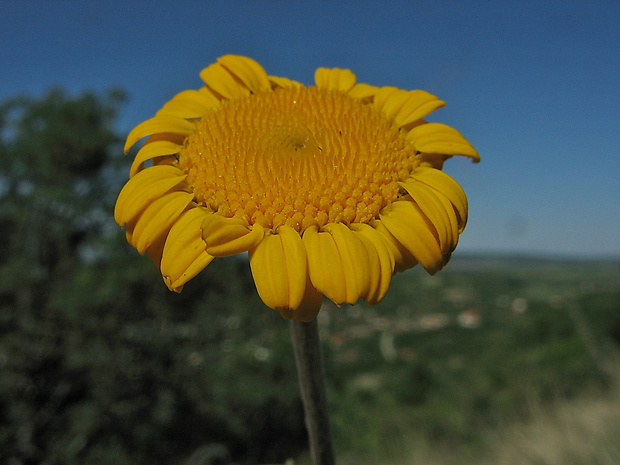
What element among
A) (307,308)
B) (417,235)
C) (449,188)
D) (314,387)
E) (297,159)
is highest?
(297,159)

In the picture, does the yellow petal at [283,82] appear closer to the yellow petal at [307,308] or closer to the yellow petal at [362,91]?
the yellow petal at [362,91]

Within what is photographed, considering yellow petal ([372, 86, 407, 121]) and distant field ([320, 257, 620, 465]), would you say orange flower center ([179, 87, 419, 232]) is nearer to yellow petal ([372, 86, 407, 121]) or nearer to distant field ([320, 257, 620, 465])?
yellow petal ([372, 86, 407, 121])

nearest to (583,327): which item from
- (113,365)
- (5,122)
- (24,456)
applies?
(113,365)

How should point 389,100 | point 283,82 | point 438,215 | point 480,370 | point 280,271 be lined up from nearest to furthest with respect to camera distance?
point 280,271 → point 438,215 → point 389,100 → point 283,82 → point 480,370

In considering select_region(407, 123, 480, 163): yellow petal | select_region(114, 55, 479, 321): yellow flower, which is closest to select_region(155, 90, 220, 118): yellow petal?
Answer: select_region(114, 55, 479, 321): yellow flower

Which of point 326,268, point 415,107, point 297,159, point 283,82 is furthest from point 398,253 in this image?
point 283,82

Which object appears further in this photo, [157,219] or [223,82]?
[223,82]

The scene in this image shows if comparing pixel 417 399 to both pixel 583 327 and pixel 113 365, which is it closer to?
pixel 113 365

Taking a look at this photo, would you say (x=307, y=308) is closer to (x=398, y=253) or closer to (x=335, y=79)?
(x=398, y=253)

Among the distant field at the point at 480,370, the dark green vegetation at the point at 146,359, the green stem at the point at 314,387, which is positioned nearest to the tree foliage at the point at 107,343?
the dark green vegetation at the point at 146,359
